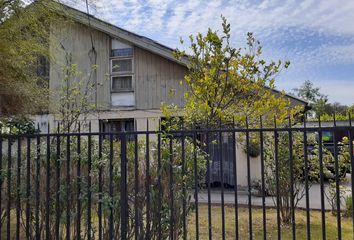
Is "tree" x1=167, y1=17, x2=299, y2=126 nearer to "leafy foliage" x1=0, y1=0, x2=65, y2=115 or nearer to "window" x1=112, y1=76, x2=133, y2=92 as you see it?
"leafy foliage" x1=0, y1=0, x2=65, y2=115

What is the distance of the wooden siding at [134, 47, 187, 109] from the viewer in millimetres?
12398

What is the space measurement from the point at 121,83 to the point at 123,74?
0.38 m

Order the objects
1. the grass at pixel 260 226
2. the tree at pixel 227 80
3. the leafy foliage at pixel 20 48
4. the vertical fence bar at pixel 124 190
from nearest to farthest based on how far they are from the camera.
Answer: the vertical fence bar at pixel 124 190 < the leafy foliage at pixel 20 48 < the grass at pixel 260 226 < the tree at pixel 227 80

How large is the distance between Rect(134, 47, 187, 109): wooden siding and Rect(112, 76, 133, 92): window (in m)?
0.33

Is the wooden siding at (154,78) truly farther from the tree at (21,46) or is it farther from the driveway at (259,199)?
the tree at (21,46)

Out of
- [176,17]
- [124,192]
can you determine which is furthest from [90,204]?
[176,17]

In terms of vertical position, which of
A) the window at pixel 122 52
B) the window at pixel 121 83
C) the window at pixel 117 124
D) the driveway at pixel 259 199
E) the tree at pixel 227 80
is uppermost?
the window at pixel 122 52

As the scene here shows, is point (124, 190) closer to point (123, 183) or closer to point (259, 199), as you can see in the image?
point (123, 183)

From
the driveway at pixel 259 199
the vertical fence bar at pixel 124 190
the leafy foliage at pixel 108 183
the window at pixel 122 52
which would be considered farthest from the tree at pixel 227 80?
the window at pixel 122 52

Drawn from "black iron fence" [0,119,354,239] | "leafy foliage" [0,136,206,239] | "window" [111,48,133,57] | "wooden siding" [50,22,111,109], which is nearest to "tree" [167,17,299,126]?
"black iron fence" [0,119,354,239]

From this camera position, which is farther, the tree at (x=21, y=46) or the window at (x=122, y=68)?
the window at (x=122, y=68)

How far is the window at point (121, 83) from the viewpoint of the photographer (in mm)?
13023

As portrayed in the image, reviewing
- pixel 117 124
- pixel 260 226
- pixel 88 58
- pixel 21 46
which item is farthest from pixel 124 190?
pixel 88 58

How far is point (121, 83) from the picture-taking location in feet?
43.1
